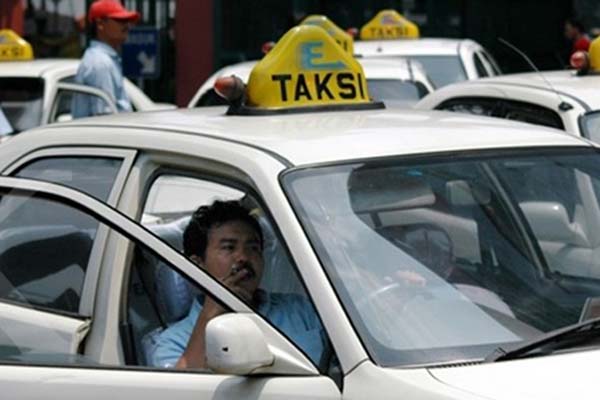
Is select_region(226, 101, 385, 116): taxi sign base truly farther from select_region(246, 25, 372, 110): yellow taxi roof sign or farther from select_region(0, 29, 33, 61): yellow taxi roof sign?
select_region(0, 29, 33, 61): yellow taxi roof sign

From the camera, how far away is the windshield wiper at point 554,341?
11.9 feet

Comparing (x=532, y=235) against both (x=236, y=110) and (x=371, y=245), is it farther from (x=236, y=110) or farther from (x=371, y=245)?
(x=236, y=110)

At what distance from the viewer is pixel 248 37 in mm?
21109

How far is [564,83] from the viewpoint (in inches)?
271

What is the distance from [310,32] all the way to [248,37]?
16.0m

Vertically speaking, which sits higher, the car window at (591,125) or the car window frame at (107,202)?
the car window frame at (107,202)

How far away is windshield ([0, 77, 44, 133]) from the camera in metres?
11.1

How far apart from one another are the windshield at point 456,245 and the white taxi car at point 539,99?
188 cm

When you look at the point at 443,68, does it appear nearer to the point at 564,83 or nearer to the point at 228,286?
the point at 564,83

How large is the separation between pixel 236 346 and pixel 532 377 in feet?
2.06

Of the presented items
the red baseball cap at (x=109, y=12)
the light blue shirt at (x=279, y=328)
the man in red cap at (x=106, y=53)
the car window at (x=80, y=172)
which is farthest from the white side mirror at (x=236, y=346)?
the red baseball cap at (x=109, y=12)

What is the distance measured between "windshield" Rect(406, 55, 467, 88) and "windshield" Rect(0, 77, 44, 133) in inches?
108

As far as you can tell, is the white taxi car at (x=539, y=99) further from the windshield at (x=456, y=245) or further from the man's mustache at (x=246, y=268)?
the man's mustache at (x=246, y=268)

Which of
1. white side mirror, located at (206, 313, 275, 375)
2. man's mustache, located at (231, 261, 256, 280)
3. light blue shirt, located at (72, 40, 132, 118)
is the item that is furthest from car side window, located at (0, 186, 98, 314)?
light blue shirt, located at (72, 40, 132, 118)
